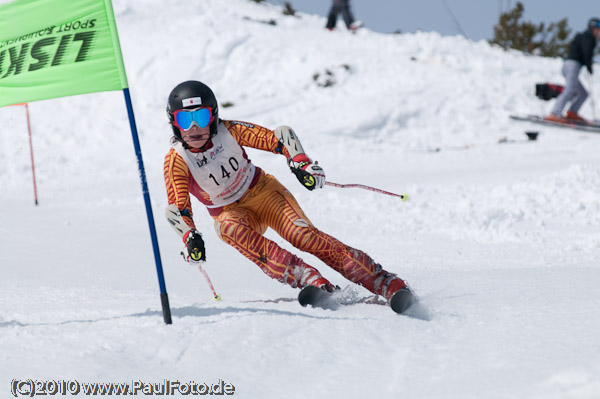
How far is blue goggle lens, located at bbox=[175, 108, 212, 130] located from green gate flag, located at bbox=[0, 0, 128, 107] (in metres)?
0.64

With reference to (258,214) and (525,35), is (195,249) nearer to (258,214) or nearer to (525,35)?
(258,214)

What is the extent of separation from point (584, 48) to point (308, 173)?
34.9 feet

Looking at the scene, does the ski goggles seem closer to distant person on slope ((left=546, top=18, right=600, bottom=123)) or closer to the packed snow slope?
the packed snow slope

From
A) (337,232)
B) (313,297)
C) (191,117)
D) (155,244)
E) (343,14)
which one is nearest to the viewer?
(155,244)

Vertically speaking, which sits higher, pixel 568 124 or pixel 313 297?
pixel 313 297

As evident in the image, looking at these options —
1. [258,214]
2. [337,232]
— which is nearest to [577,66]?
[337,232]

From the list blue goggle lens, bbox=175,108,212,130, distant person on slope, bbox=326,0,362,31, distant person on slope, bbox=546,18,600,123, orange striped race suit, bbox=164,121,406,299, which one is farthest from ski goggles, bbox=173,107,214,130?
distant person on slope, bbox=326,0,362,31

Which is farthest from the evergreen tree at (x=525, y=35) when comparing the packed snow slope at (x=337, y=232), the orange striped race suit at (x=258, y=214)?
the orange striped race suit at (x=258, y=214)

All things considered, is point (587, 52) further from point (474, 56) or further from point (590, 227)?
point (590, 227)

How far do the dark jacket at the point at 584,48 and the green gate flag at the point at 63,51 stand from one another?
11.4m

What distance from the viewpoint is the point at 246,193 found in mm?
4203

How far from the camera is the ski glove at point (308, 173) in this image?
3.79 meters

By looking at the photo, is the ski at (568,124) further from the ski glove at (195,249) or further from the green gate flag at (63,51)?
the green gate flag at (63,51)

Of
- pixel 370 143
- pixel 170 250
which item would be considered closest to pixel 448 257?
pixel 170 250
